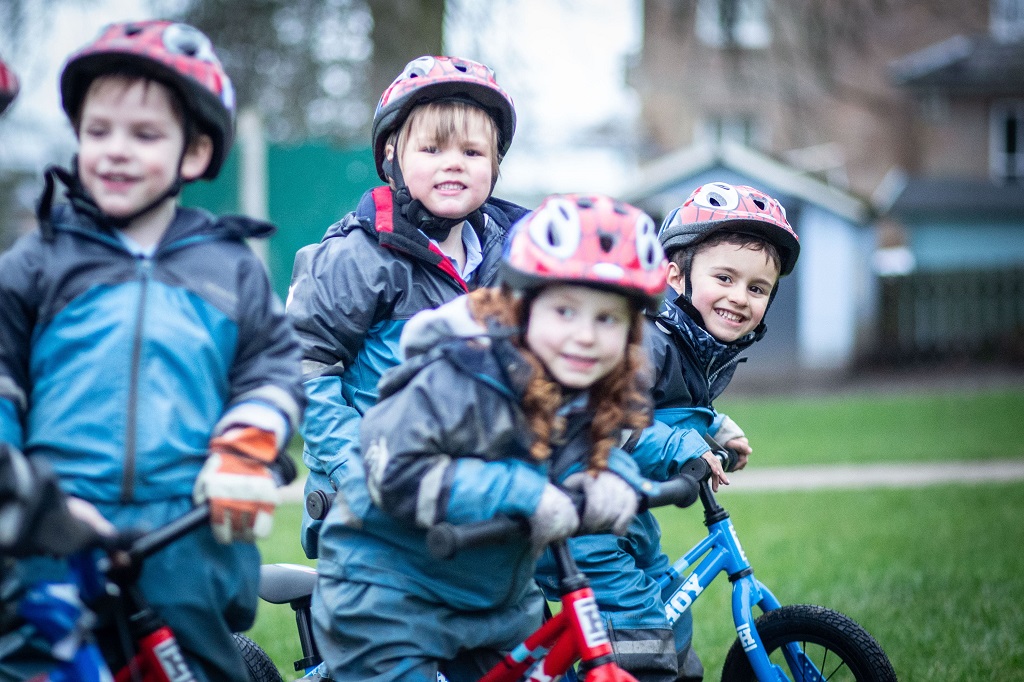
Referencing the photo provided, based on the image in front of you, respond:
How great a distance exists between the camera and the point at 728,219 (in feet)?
13.2

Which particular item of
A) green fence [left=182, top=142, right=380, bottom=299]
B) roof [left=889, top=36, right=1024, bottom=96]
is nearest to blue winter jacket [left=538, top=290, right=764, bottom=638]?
green fence [left=182, top=142, right=380, bottom=299]

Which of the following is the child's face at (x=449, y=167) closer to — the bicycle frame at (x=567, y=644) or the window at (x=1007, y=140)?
the bicycle frame at (x=567, y=644)

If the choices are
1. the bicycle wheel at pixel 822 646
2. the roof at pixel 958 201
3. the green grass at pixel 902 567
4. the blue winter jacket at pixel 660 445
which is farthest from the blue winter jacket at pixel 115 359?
the roof at pixel 958 201

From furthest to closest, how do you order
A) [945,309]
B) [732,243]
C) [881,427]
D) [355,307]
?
[945,309] → [881,427] → [732,243] → [355,307]

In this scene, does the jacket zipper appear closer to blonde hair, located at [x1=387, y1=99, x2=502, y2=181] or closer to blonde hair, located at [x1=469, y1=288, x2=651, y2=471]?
blonde hair, located at [x1=469, y1=288, x2=651, y2=471]

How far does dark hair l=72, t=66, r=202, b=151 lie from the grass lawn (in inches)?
130

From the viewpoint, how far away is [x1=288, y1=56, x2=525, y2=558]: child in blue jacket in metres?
3.54

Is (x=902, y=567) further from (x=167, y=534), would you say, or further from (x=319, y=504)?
(x=167, y=534)

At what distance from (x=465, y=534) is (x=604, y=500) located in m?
0.38

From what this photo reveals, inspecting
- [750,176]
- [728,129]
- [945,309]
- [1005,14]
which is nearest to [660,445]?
[945,309]

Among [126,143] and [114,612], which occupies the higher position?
[126,143]

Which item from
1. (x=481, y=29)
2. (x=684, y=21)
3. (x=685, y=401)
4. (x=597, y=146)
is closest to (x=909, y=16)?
(x=597, y=146)

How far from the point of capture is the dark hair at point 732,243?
407cm

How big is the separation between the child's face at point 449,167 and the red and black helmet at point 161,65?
845mm
